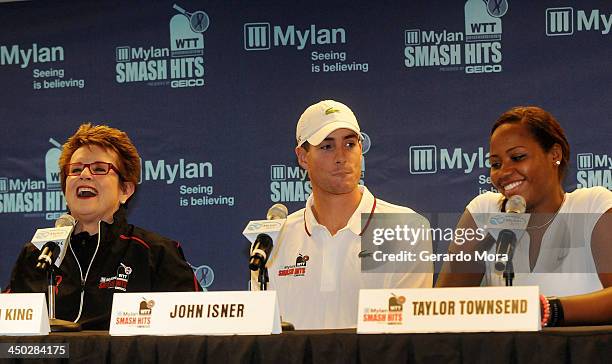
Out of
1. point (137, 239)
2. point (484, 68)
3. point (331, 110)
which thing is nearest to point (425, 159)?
point (484, 68)

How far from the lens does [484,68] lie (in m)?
4.29

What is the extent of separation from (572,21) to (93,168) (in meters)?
2.36

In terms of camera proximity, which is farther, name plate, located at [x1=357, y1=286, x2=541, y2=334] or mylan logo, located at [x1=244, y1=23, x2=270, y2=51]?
mylan logo, located at [x1=244, y1=23, x2=270, y2=51]

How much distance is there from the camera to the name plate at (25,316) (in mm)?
2173

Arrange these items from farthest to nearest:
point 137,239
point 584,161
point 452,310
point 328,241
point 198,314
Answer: point 584,161 < point 137,239 < point 328,241 < point 198,314 < point 452,310

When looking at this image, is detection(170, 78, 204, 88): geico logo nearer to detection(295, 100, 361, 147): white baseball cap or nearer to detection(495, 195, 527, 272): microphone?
detection(295, 100, 361, 147): white baseball cap

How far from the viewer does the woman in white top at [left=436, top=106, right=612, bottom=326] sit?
2.41 m

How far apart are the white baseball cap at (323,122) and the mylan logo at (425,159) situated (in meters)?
1.42

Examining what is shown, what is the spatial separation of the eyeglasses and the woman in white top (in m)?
1.20

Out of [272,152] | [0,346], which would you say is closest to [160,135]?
[272,152]

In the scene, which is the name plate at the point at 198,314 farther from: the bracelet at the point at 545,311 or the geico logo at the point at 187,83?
the geico logo at the point at 187,83

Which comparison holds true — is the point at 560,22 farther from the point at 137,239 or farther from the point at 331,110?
the point at 137,239

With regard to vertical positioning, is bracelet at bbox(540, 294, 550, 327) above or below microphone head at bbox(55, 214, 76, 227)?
below

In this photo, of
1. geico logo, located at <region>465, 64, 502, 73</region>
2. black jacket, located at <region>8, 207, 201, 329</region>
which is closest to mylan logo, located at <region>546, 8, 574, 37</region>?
geico logo, located at <region>465, 64, 502, 73</region>
